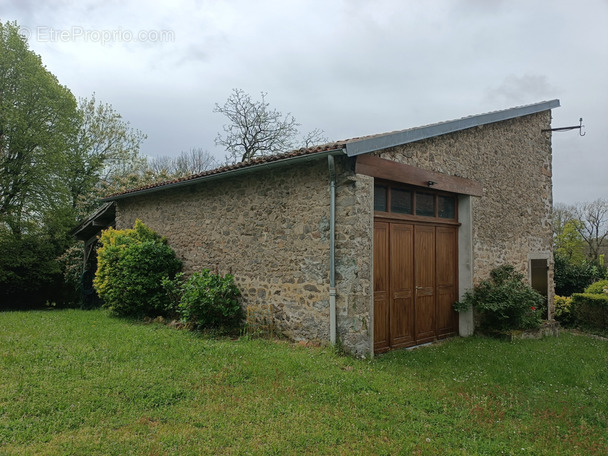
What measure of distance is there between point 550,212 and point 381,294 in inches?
312

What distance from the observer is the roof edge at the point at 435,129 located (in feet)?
20.6

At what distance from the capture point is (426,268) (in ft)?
27.2

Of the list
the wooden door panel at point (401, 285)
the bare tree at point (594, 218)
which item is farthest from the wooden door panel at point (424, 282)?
the bare tree at point (594, 218)

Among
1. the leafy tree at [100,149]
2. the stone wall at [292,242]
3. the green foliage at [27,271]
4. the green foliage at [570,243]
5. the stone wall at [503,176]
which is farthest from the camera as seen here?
the green foliage at [570,243]

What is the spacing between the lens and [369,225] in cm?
666

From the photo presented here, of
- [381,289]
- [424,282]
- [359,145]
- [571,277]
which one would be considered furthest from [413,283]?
[571,277]

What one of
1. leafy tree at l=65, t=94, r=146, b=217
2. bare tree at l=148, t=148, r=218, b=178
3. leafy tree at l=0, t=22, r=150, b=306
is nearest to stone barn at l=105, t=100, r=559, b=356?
leafy tree at l=0, t=22, r=150, b=306

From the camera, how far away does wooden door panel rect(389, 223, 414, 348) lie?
746 cm

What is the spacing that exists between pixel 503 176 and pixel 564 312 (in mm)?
4882

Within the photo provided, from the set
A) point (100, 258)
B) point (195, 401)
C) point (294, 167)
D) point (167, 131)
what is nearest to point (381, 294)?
point (294, 167)

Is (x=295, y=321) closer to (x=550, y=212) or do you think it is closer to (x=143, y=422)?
(x=143, y=422)

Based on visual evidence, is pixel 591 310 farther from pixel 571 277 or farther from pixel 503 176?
pixel 503 176

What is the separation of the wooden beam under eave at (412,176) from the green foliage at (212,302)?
3.53 meters

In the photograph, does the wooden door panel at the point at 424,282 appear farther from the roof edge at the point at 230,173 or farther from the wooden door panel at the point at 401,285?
the roof edge at the point at 230,173
